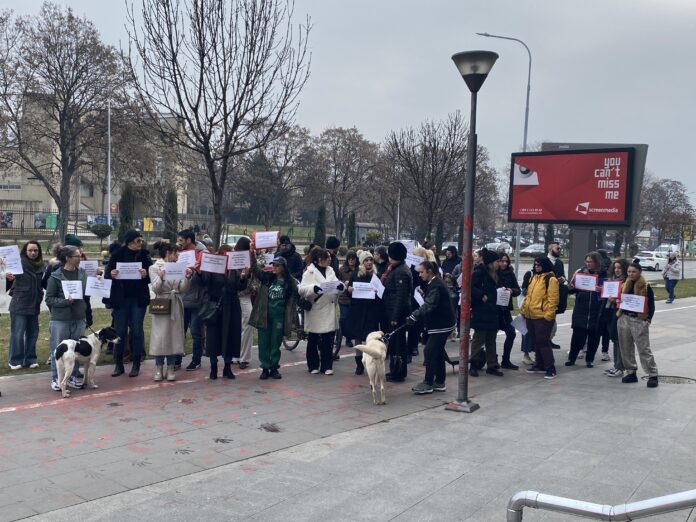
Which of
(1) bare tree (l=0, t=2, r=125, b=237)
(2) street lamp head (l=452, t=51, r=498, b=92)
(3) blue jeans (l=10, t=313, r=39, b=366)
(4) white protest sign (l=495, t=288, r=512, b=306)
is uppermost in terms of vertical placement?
(1) bare tree (l=0, t=2, r=125, b=237)

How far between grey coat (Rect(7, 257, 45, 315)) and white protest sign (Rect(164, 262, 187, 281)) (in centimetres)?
219

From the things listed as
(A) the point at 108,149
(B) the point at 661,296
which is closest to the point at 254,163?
(A) the point at 108,149

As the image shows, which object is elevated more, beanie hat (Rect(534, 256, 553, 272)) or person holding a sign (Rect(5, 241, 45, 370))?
beanie hat (Rect(534, 256, 553, 272))

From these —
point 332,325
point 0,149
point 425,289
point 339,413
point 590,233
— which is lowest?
point 339,413

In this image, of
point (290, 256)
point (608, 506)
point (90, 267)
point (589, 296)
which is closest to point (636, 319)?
point (589, 296)

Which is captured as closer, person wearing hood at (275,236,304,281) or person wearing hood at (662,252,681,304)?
person wearing hood at (275,236,304,281)

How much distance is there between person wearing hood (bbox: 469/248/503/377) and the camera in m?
9.99

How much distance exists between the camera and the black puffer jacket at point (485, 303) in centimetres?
999

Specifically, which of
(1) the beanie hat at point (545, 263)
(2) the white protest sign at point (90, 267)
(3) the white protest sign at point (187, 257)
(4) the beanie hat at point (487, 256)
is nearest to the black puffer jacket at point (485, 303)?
(4) the beanie hat at point (487, 256)

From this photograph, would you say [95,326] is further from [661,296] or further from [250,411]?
[661,296]

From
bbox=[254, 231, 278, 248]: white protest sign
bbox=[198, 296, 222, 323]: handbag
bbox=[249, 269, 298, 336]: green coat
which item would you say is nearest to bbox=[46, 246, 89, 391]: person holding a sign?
bbox=[198, 296, 222, 323]: handbag

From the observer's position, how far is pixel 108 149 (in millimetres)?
34688

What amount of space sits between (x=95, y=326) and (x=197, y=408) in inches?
251

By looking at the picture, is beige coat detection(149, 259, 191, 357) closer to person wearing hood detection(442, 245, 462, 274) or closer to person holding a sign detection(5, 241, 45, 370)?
person holding a sign detection(5, 241, 45, 370)
